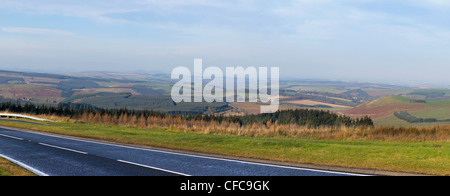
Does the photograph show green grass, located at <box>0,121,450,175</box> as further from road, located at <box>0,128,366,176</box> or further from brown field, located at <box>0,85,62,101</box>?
brown field, located at <box>0,85,62,101</box>

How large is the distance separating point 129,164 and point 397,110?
286 ft

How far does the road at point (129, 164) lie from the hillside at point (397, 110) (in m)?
59.9

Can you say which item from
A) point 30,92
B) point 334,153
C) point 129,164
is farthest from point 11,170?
point 30,92

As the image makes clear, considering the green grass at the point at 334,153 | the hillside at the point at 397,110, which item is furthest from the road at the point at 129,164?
the hillside at the point at 397,110

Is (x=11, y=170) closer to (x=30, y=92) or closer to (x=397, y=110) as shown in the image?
(x=397, y=110)

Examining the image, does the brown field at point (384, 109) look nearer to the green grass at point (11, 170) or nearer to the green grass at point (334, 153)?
the green grass at point (334, 153)

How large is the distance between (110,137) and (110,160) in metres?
8.45

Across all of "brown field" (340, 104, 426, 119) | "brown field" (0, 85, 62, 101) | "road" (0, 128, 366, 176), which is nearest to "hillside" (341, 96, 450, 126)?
"brown field" (340, 104, 426, 119)

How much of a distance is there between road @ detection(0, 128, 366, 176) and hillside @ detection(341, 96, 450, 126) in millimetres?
59896

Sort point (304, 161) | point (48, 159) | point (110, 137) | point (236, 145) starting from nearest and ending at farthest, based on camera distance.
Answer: point (304, 161), point (48, 159), point (236, 145), point (110, 137)
